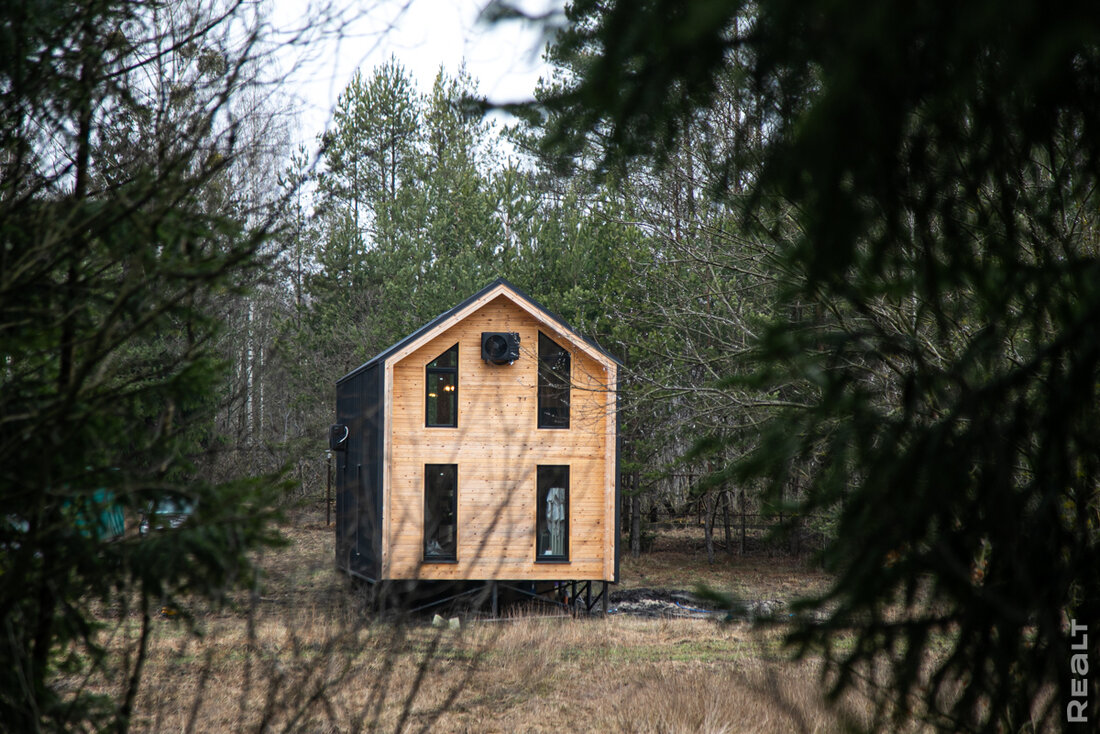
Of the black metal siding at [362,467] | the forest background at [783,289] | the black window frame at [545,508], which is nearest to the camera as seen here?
the forest background at [783,289]

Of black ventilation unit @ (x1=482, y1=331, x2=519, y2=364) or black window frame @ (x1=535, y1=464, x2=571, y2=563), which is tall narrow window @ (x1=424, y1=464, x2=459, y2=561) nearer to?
black window frame @ (x1=535, y1=464, x2=571, y2=563)

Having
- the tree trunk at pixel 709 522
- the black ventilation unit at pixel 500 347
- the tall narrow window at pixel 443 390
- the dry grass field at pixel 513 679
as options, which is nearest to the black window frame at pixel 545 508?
the dry grass field at pixel 513 679

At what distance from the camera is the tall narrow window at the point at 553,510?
50.9ft

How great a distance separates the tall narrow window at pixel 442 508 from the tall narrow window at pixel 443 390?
2.74ft

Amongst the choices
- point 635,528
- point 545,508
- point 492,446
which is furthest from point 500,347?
point 635,528

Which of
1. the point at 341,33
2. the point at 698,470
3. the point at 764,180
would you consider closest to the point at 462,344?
the point at 698,470

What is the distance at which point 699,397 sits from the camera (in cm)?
1043

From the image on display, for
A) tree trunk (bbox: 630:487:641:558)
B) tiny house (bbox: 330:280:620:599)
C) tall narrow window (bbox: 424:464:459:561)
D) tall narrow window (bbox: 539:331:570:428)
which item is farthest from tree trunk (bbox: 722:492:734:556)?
tall narrow window (bbox: 424:464:459:561)

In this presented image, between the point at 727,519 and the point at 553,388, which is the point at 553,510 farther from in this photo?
the point at 727,519

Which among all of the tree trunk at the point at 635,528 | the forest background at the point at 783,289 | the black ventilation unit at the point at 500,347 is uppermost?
the black ventilation unit at the point at 500,347

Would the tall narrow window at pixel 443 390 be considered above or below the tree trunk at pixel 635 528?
above

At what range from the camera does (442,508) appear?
15516mm

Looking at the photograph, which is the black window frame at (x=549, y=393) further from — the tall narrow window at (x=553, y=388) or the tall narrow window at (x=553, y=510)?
the tall narrow window at (x=553, y=510)

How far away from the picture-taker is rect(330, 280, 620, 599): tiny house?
1497 cm
